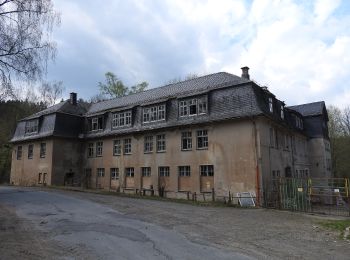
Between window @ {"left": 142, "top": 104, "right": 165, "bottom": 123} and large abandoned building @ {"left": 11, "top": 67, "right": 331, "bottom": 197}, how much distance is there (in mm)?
85

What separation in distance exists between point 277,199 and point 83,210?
1227 cm

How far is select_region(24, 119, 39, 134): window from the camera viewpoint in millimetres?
37344

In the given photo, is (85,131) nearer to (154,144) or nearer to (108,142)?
(108,142)

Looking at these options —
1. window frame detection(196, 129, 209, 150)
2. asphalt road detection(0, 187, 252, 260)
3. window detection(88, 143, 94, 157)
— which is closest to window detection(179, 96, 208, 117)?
window frame detection(196, 129, 209, 150)

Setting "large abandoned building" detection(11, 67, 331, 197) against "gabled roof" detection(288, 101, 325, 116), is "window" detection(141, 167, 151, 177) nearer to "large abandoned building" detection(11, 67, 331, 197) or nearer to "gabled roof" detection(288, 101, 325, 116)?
"large abandoned building" detection(11, 67, 331, 197)

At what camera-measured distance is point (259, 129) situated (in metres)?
24.2

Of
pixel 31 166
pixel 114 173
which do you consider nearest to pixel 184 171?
pixel 114 173

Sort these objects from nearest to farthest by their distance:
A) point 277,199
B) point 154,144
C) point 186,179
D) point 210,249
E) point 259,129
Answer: point 210,249 → point 277,199 → point 259,129 → point 186,179 → point 154,144

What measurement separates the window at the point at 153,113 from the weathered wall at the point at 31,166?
10165 millimetres

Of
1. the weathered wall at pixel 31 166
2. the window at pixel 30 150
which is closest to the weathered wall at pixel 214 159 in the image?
the weathered wall at pixel 31 166

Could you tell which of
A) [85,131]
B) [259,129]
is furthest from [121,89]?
[259,129]

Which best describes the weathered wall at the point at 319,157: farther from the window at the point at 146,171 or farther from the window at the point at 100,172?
the window at the point at 100,172

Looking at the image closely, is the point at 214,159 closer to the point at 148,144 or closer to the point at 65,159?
the point at 148,144

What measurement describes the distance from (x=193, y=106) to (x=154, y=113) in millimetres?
4028
